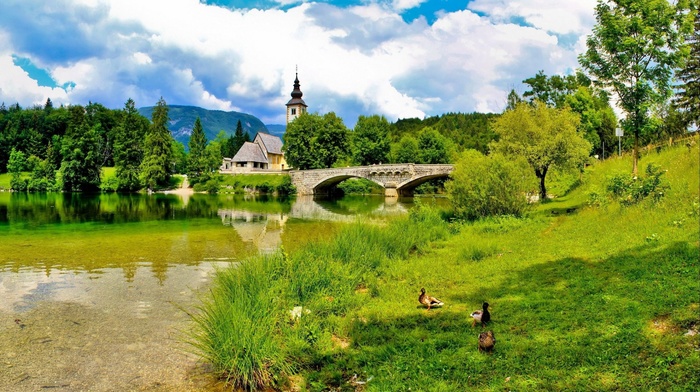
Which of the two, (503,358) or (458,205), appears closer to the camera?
(503,358)

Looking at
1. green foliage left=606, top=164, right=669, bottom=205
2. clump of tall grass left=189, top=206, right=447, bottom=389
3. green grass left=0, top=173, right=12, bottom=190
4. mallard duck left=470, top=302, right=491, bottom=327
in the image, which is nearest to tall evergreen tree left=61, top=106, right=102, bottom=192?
green grass left=0, top=173, right=12, bottom=190

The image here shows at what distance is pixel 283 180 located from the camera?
67500 mm

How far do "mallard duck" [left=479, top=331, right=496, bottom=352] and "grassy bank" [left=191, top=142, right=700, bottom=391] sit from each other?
0.13m

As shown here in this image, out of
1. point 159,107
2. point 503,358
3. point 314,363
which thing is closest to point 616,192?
point 503,358

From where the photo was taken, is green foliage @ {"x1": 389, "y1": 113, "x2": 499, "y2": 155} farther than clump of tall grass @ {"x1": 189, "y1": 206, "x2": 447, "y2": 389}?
Yes

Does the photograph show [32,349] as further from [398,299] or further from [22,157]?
[22,157]

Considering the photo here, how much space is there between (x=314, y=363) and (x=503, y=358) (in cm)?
270

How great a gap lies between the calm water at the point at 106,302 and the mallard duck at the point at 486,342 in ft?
12.7

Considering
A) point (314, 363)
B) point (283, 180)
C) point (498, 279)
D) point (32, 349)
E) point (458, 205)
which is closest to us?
point (314, 363)

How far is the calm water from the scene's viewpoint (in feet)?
22.4

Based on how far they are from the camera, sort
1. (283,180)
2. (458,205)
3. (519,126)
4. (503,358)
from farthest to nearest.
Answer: (283,180) → (519,126) → (458,205) → (503,358)

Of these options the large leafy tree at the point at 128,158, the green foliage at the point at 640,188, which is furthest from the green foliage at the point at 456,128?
the green foliage at the point at 640,188

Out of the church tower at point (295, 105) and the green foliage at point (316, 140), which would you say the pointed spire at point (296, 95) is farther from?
the green foliage at point (316, 140)

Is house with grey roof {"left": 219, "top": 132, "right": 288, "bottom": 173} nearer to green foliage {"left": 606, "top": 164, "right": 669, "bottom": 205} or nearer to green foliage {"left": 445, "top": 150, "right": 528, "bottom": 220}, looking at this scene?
green foliage {"left": 445, "top": 150, "right": 528, "bottom": 220}
